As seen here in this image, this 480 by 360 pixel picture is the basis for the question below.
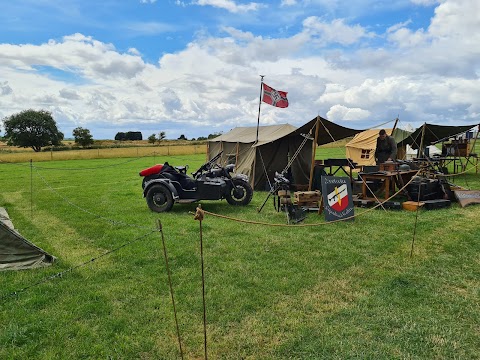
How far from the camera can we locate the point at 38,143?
185ft

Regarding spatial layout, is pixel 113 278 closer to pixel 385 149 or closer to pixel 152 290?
pixel 152 290

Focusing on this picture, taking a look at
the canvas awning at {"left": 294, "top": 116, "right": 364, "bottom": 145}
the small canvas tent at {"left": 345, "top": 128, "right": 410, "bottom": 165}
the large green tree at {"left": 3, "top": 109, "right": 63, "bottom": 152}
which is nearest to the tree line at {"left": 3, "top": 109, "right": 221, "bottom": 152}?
the large green tree at {"left": 3, "top": 109, "right": 63, "bottom": 152}

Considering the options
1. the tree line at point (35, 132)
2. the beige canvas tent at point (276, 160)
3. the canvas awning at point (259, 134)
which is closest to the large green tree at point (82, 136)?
the tree line at point (35, 132)

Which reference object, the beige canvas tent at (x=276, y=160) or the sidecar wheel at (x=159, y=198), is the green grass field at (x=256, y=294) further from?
the beige canvas tent at (x=276, y=160)

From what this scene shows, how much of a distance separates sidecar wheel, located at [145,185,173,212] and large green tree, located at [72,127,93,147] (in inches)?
1990

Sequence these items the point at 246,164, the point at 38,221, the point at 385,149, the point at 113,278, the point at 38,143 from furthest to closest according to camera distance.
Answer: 1. the point at 38,143
2. the point at 246,164
3. the point at 385,149
4. the point at 38,221
5. the point at 113,278

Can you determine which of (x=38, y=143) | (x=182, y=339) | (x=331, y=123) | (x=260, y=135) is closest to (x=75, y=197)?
(x=260, y=135)

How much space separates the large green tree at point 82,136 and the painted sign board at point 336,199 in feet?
174

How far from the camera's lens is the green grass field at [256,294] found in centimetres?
309

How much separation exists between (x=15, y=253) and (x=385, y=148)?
918 centimetres

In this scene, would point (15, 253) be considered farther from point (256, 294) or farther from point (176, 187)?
point (176, 187)

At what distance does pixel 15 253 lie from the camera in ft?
16.0

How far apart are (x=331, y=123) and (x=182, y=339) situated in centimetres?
767

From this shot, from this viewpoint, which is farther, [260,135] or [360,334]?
[260,135]
